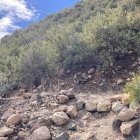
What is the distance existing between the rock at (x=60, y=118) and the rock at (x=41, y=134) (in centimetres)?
40

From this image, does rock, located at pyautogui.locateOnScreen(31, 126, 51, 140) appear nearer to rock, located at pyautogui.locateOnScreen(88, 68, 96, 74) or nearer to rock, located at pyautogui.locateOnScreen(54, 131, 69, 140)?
rock, located at pyautogui.locateOnScreen(54, 131, 69, 140)

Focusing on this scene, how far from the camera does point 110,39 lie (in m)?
11.4

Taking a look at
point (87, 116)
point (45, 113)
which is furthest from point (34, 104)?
point (87, 116)

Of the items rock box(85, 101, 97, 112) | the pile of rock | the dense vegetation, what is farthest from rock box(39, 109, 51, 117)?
the dense vegetation

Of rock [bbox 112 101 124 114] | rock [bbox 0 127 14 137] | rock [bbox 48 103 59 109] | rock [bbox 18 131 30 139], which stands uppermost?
rock [bbox 48 103 59 109]

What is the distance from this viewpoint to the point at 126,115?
7.79m

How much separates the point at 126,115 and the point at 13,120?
264cm

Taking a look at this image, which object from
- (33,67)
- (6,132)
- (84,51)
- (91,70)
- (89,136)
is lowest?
(89,136)

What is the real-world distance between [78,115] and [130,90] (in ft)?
5.32

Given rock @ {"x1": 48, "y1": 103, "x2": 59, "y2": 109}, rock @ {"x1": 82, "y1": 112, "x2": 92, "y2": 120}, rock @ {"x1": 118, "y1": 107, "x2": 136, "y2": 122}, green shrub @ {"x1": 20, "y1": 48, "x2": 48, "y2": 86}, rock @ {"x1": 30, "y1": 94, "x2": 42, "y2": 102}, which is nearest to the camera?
rock @ {"x1": 118, "y1": 107, "x2": 136, "y2": 122}

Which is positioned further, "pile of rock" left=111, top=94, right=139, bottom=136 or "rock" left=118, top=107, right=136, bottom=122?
"rock" left=118, top=107, right=136, bottom=122

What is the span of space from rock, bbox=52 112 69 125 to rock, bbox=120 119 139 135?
1373 millimetres

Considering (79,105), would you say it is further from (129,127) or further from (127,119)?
(129,127)

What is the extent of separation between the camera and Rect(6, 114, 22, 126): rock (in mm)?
8453
